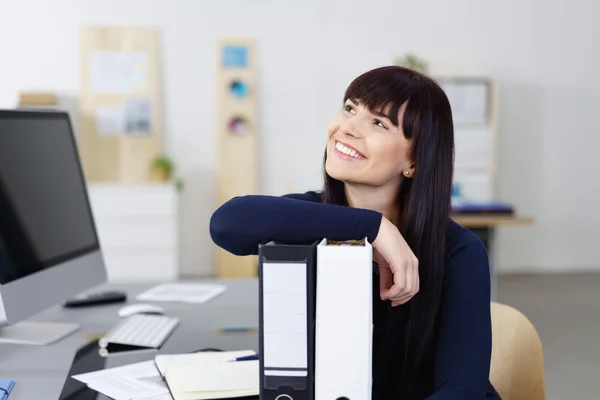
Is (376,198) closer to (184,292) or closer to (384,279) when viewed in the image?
(384,279)

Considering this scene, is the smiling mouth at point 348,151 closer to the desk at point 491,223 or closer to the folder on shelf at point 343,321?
the folder on shelf at point 343,321

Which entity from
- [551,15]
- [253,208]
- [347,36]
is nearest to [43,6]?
[347,36]

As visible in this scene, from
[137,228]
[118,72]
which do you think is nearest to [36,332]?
[137,228]

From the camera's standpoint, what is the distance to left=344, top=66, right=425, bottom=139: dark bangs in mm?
1392

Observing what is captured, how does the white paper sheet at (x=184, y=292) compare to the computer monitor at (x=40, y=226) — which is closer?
the computer monitor at (x=40, y=226)

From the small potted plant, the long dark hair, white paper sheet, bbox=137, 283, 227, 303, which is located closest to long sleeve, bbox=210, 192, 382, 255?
the long dark hair

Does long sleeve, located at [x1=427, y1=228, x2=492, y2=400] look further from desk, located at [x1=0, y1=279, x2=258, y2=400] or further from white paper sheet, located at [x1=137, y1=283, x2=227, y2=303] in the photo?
white paper sheet, located at [x1=137, y1=283, x2=227, y2=303]

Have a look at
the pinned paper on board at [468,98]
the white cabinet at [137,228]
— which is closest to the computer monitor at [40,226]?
the white cabinet at [137,228]

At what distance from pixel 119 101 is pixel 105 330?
4.52m

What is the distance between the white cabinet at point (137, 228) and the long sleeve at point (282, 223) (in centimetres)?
449

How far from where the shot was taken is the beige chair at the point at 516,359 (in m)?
1.56

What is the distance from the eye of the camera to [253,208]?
122 centimetres

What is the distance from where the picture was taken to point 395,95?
4.57ft

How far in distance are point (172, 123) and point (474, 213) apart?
9.48ft
